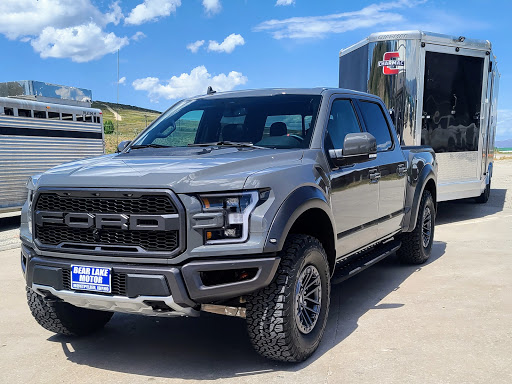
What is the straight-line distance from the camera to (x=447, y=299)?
513cm

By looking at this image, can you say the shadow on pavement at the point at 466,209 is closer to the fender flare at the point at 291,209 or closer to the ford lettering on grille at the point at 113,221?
the fender flare at the point at 291,209

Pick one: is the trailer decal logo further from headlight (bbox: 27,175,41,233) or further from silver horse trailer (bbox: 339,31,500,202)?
headlight (bbox: 27,175,41,233)

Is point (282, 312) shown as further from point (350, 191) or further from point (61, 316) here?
point (61, 316)

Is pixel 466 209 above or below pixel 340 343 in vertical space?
below

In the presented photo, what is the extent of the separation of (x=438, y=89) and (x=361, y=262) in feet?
17.3

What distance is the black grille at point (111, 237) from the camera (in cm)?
323

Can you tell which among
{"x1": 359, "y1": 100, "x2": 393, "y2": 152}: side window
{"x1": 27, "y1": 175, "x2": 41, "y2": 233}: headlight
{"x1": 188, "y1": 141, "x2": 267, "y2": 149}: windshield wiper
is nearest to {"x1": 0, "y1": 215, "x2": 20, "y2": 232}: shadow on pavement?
{"x1": 27, "y1": 175, "x2": 41, "y2": 233}: headlight

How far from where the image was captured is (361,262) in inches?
195

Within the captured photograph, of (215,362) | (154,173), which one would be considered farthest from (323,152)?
(215,362)

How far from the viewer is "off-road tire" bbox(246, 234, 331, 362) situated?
11.2 feet

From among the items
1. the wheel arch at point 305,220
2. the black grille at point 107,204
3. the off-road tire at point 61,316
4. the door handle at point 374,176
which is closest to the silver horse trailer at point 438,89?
the door handle at point 374,176

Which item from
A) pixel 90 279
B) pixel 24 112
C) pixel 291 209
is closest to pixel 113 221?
pixel 90 279

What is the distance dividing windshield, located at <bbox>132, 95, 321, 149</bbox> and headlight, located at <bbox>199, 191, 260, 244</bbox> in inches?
41.0

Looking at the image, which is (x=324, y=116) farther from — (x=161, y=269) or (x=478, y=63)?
(x=478, y=63)
